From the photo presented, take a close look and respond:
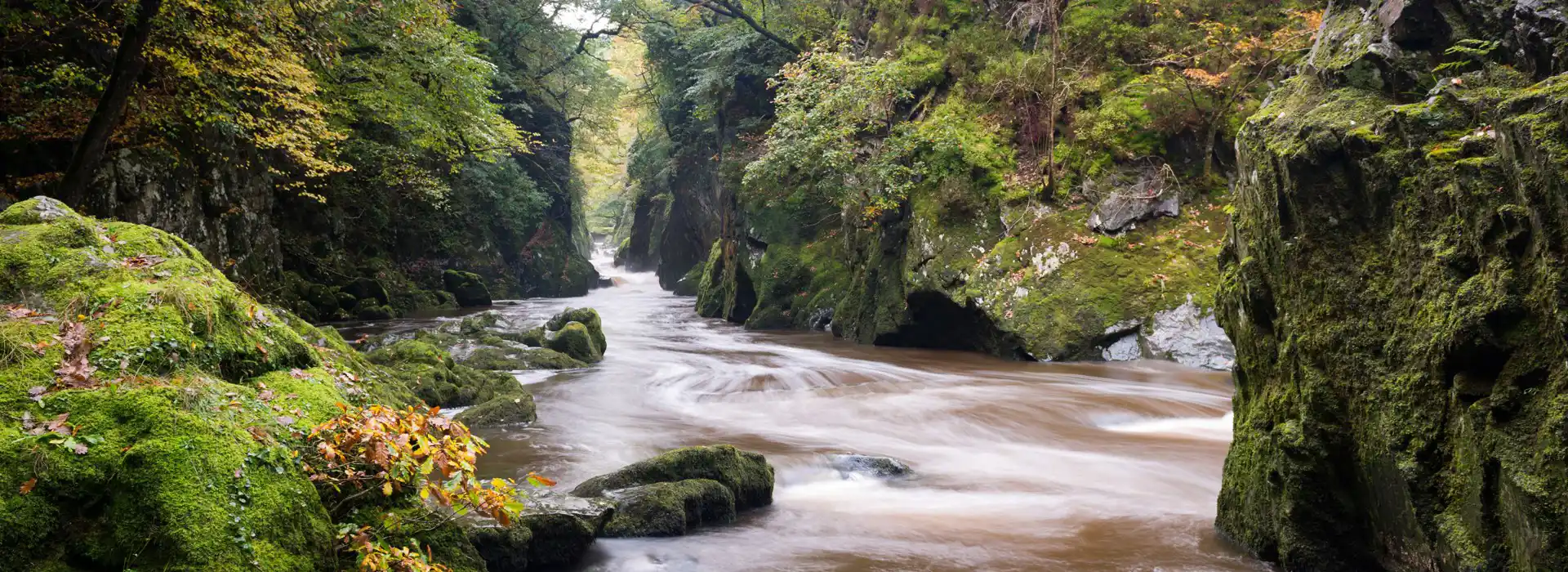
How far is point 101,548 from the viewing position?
9.50 feet

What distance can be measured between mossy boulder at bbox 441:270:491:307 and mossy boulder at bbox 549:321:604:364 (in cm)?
1298

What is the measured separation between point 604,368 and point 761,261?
340 inches

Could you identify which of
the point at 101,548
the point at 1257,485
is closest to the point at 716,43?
the point at 1257,485

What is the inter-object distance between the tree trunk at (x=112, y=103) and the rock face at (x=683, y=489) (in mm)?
6105

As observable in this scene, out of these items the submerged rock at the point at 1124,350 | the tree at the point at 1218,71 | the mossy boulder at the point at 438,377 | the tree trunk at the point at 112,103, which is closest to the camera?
the tree trunk at the point at 112,103

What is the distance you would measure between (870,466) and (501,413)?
4.37m

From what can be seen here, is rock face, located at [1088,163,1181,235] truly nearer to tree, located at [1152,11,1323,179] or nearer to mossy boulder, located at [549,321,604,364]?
tree, located at [1152,11,1323,179]

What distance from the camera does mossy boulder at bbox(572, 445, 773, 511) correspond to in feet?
21.8

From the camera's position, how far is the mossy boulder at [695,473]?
6652 millimetres

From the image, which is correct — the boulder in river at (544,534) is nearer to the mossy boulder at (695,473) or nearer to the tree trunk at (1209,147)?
the mossy boulder at (695,473)

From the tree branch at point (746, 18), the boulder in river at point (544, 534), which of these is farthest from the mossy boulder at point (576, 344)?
the tree branch at point (746, 18)

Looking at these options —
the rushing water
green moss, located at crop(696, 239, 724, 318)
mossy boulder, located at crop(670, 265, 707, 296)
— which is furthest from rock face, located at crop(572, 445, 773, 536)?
mossy boulder, located at crop(670, 265, 707, 296)

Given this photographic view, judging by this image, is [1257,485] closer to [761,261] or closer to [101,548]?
[101,548]

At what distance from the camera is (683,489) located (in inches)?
250
